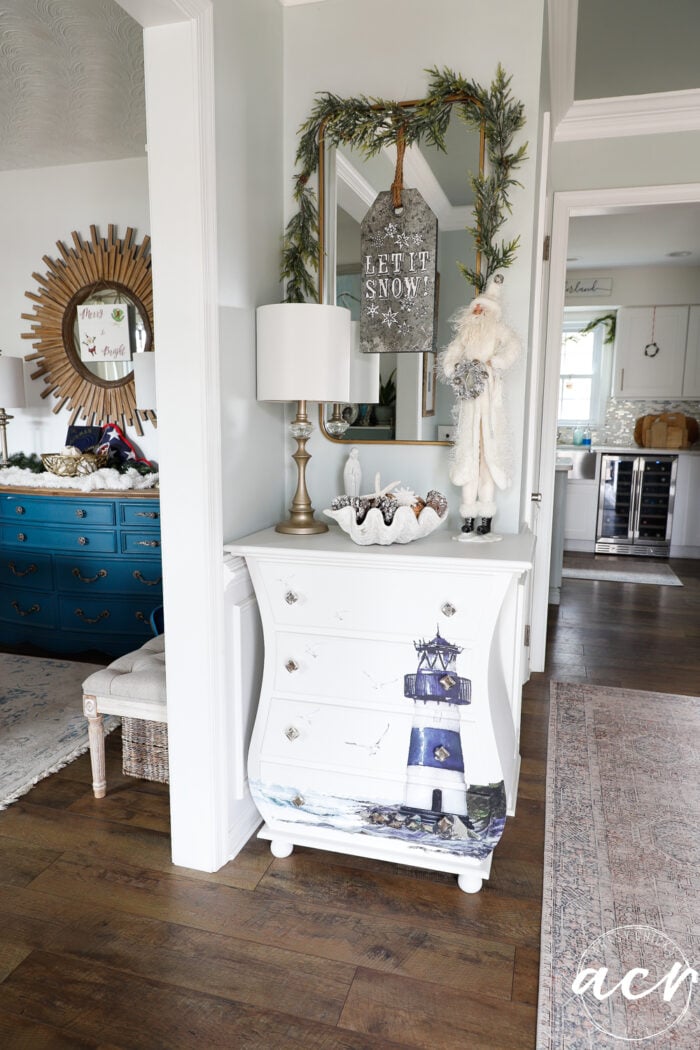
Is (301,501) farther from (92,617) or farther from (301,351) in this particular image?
(92,617)

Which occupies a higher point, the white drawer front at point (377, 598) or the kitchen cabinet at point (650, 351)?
the kitchen cabinet at point (650, 351)

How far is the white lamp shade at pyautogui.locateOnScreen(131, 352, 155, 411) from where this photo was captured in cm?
355

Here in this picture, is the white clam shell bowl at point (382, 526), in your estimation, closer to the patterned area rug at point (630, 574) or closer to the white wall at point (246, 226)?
the white wall at point (246, 226)

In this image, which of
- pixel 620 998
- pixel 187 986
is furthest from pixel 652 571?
pixel 187 986

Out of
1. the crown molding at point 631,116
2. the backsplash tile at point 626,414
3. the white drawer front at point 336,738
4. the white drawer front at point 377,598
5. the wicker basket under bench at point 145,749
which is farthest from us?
the backsplash tile at point 626,414

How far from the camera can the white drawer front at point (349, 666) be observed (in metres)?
1.88

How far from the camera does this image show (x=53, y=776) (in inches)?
99.3

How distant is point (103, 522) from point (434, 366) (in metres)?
2.00

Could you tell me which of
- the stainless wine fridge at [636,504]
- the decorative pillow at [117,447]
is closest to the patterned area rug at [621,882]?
the decorative pillow at [117,447]

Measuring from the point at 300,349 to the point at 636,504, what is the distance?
5753 millimetres

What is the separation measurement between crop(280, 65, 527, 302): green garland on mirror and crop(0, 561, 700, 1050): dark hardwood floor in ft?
5.75

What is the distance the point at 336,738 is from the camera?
1963mm

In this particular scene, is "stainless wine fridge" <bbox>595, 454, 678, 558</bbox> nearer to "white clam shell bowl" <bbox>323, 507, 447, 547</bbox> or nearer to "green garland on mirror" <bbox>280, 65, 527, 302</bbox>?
"green garland on mirror" <bbox>280, 65, 527, 302</bbox>

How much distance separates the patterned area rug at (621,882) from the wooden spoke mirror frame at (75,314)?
110 inches
